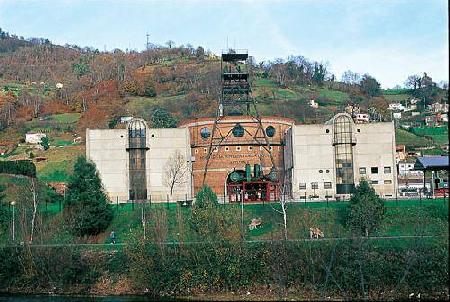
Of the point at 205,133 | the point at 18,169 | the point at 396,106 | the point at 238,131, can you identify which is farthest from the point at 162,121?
the point at 396,106

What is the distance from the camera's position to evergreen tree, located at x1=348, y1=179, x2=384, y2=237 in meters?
38.0

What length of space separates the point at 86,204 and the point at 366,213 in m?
20.2

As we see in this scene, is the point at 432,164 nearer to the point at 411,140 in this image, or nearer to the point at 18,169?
the point at 18,169

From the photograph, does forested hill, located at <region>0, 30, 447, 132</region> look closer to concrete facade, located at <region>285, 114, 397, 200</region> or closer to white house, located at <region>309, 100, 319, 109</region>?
white house, located at <region>309, 100, 319, 109</region>

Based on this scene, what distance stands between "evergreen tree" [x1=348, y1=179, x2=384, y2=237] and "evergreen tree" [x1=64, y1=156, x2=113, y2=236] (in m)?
18.2

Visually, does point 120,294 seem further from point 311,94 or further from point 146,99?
point 311,94

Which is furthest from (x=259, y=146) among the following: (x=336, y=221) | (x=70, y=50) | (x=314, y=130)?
(x=70, y=50)

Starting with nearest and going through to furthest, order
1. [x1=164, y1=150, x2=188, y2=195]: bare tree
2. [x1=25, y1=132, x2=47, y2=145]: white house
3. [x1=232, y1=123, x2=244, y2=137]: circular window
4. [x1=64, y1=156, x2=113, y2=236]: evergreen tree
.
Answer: [x1=64, y1=156, x2=113, y2=236]: evergreen tree → [x1=164, y1=150, x2=188, y2=195]: bare tree → [x1=232, y1=123, x2=244, y2=137]: circular window → [x1=25, y1=132, x2=47, y2=145]: white house

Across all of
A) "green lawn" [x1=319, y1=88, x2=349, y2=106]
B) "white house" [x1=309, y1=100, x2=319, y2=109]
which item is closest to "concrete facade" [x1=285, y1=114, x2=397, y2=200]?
"white house" [x1=309, y1=100, x2=319, y2=109]

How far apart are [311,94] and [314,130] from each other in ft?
224

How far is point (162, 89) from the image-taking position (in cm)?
12519

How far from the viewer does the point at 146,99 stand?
117500 mm

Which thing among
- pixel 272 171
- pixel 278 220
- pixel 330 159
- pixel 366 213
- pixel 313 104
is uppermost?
pixel 313 104

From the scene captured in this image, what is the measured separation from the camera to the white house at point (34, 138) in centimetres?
9347
